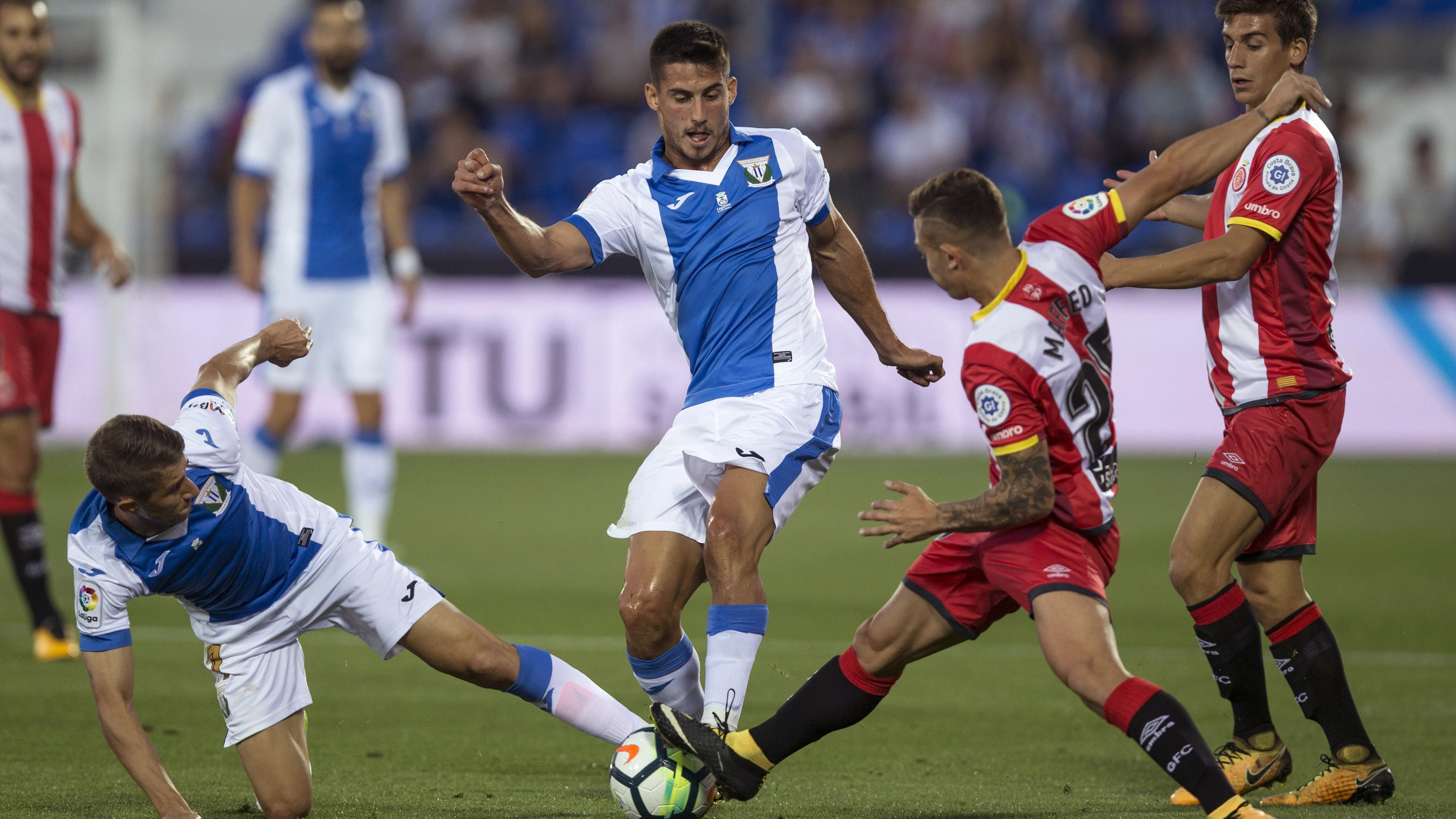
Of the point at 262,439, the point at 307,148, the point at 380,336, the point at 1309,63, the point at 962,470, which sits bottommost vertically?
the point at 962,470

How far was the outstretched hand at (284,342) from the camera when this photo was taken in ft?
15.3

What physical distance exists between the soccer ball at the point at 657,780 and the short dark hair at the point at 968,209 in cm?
157

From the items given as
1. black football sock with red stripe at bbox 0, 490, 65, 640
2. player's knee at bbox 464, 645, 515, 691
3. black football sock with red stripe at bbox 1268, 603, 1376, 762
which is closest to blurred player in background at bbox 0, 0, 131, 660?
black football sock with red stripe at bbox 0, 490, 65, 640

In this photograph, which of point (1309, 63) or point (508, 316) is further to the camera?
point (1309, 63)

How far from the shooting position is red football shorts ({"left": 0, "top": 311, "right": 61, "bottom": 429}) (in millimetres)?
6902

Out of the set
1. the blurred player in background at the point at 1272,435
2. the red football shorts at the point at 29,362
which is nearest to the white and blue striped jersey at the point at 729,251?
the blurred player in background at the point at 1272,435

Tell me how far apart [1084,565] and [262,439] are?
18.7 ft

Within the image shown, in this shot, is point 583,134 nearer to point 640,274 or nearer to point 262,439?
point 640,274

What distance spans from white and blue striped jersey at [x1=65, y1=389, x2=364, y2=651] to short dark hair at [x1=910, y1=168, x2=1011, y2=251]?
6.29 ft

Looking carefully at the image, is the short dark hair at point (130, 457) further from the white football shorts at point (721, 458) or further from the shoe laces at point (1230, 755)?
the shoe laces at point (1230, 755)

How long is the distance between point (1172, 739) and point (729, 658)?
126cm

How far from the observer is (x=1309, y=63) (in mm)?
18047

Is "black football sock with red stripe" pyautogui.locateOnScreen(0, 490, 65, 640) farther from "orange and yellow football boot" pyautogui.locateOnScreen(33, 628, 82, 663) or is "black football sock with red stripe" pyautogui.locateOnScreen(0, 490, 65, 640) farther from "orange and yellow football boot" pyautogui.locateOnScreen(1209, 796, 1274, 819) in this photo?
"orange and yellow football boot" pyautogui.locateOnScreen(1209, 796, 1274, 819)

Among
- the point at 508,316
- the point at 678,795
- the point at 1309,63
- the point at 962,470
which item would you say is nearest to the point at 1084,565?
the point at 678,795
